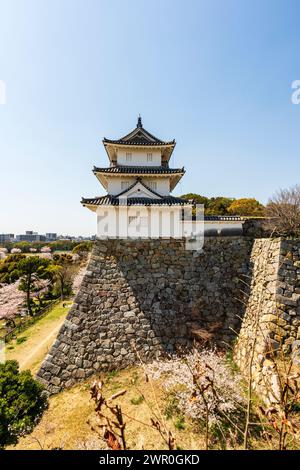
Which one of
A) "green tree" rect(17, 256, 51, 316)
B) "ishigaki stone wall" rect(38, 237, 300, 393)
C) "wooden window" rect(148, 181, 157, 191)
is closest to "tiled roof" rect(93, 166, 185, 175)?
"wooden window" rect(148, 181, 157, 191)

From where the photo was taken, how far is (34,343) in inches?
497

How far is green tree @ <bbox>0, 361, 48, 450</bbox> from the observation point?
17.5 ft

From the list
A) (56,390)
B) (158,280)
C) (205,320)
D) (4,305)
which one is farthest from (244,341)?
(4,305)

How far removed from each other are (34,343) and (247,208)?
19.9 meters

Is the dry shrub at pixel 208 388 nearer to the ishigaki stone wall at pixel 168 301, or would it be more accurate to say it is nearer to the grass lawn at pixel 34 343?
the ishigaki stone wall at pixel 168 301

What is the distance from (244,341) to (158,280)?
3.86 metres

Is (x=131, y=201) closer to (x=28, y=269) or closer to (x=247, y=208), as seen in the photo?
(x=28, y=269)

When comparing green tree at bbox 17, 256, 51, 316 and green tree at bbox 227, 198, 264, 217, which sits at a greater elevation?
green tree at bbox 227, 198, 264, 217

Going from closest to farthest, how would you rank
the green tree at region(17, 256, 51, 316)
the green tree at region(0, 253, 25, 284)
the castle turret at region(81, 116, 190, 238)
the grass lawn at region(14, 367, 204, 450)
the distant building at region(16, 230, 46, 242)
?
the grass lawn at region(14, 367, 204, 450)
the castle turret at region(81, 116, 190, 238)
the green tree at region(17, 256, 51, 316)
the green tree at region(0, 253, 25, 284)
the distant building at region(16, 230, 46, 242)

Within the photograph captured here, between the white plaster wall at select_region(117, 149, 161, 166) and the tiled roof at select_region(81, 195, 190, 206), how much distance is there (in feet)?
8.20

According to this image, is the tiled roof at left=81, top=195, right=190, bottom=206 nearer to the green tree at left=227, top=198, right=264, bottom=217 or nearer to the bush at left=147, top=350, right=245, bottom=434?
the bush at left=147, top=350, right=245, bottom=434

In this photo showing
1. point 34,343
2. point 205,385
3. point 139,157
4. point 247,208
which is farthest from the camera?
point 247,208

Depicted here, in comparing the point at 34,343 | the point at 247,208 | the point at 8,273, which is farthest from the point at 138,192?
the point at 8,273
